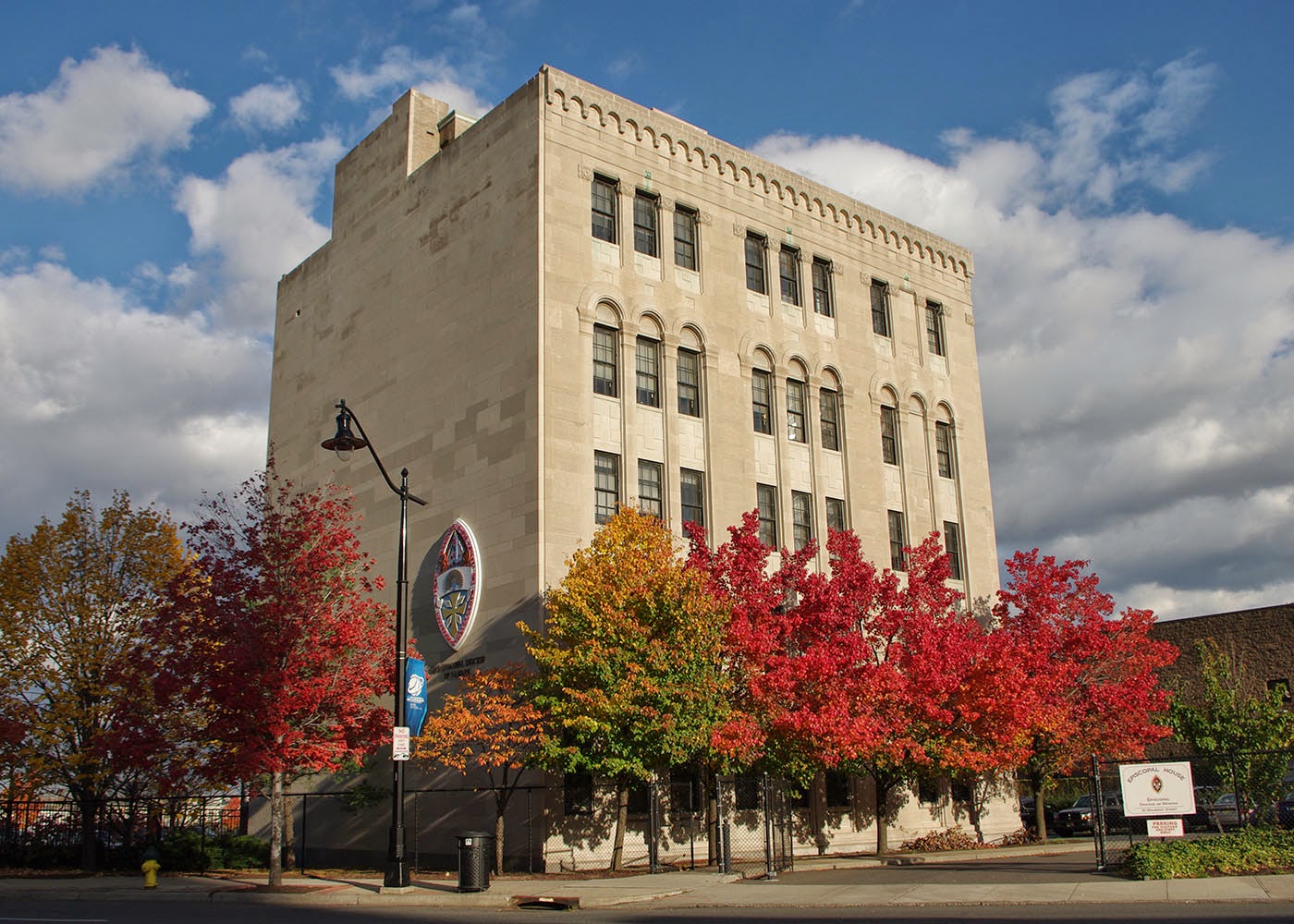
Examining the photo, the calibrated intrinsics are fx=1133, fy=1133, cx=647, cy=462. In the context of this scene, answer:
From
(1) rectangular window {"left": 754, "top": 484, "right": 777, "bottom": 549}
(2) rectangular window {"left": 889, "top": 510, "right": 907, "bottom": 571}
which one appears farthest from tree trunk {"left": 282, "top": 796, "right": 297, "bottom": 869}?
(2) rectangular window {"left": 889, "top": 510, "right": 907, "bottom": 571}

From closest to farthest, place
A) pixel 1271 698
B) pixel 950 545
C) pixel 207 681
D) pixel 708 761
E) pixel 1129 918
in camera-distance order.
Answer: pixel 1129 918 < pixel 207 681 < pixel 708 761 < pixel 1271 698 < pixel 950 545

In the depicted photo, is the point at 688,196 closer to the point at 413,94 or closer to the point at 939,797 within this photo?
the point at 413,94

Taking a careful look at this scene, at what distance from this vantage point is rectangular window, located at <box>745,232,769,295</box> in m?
37.8

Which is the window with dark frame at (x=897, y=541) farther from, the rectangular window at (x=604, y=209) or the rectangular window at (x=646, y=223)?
the rectangular window at (x=604, y=209)

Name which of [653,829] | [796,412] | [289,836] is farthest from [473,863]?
[796,412]

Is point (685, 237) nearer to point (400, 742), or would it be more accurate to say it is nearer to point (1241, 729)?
point (400, 742)

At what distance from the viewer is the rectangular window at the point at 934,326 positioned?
144 ft

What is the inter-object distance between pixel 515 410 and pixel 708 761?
10.8 metres

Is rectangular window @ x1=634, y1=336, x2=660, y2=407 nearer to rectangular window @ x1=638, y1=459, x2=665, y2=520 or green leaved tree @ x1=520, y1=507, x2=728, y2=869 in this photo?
rectangular window @ x1=638, y1=459, x2=665, y2=520

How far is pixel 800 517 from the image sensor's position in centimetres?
3659

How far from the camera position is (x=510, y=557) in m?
30.2

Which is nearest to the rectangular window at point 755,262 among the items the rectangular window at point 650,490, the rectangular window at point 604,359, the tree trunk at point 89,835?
the rectangular window at point 604,359

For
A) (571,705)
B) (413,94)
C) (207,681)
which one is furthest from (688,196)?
(207,681)

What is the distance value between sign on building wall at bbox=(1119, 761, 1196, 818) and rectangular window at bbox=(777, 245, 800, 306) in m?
21.2
